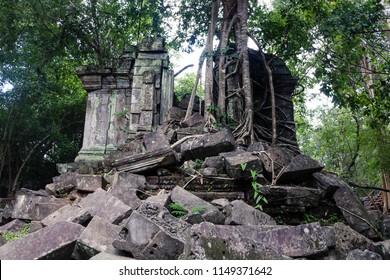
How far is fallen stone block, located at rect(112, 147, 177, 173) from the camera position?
4.54m

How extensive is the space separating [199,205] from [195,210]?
0.22m

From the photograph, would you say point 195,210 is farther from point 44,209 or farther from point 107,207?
point 44,209

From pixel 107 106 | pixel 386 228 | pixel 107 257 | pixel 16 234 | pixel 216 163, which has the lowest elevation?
pixel 16 234

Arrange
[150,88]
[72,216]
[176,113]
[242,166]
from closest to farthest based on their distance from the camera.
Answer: [72,216] → [242,166] → [176,113] → [150,88]

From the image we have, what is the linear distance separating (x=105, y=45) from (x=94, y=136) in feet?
19.3

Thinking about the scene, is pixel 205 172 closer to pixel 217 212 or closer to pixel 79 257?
pixel 217 212

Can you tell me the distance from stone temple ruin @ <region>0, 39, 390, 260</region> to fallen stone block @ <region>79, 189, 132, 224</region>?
0.04 feet

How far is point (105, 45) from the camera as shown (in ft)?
38.0

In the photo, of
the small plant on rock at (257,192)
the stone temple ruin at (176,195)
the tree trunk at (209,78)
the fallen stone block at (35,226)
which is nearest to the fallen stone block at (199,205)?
the stone temple ruin at (176,195)

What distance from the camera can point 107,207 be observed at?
11.5 feet

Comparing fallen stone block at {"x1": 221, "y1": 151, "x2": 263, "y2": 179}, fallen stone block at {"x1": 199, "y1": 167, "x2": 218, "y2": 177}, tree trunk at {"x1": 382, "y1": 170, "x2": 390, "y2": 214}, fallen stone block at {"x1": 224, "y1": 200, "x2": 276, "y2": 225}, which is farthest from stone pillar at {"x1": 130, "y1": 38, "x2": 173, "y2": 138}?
tree trunk at {"x1": 382, "y1": 170, "x2": 390, "y2": 214}

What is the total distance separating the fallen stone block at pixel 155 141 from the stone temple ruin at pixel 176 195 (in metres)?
0.02

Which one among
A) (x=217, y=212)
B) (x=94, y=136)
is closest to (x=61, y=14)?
(x=94, y=136)

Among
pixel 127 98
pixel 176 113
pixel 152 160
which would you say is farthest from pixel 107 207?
pixel 127 98
